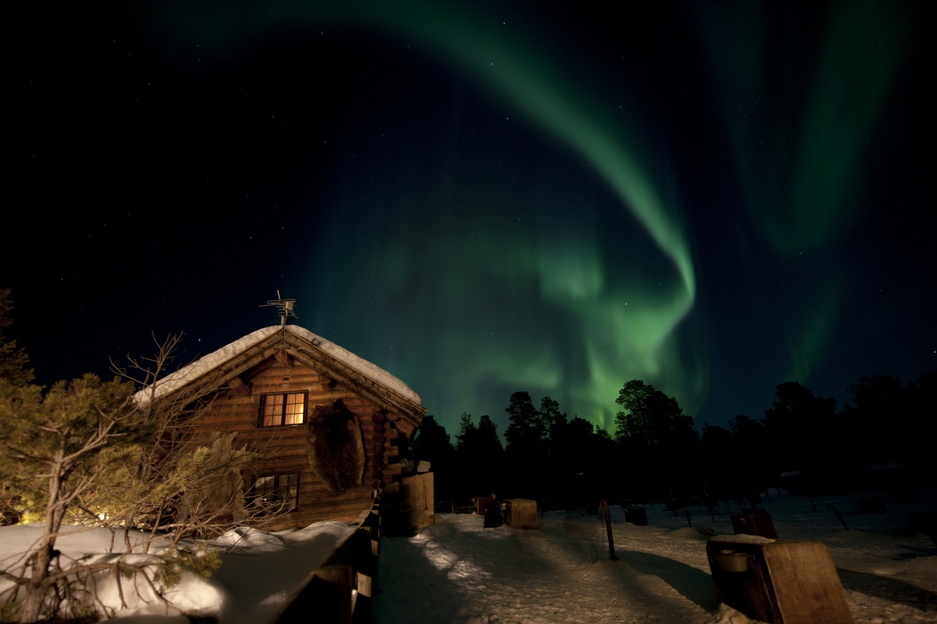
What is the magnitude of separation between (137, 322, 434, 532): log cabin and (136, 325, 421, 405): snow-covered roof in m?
0.04

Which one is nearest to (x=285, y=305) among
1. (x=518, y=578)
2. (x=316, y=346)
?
(x=316, y=346)

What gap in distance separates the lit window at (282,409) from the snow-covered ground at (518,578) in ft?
17.6

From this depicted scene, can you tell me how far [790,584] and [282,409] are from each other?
1395 centimetres

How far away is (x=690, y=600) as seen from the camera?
693 cm

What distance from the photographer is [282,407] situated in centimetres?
1402

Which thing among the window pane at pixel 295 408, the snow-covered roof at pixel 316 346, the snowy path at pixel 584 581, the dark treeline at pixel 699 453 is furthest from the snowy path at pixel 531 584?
the dark treeline at pixel 699 453

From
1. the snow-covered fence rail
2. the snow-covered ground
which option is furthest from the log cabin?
the snow-covered fence rail

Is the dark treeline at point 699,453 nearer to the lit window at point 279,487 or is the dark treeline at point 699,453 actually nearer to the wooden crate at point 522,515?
the wooden crate at point 522,515

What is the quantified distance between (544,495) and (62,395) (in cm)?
5709

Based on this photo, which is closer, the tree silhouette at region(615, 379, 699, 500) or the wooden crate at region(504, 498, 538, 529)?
the wooden crate at region(504, 498, 538, 529)

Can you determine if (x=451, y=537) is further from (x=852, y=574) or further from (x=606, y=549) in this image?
(x=852, y=574)

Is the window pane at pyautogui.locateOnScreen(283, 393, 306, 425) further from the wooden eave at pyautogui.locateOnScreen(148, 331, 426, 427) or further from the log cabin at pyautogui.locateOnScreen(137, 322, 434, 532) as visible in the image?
the wooden eave at pyautogui.locateOnScreen(148, 331, 426, 427)

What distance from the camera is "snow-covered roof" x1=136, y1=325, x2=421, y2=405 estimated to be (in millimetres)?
13095

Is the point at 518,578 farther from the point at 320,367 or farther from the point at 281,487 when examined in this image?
the point at 320,367
